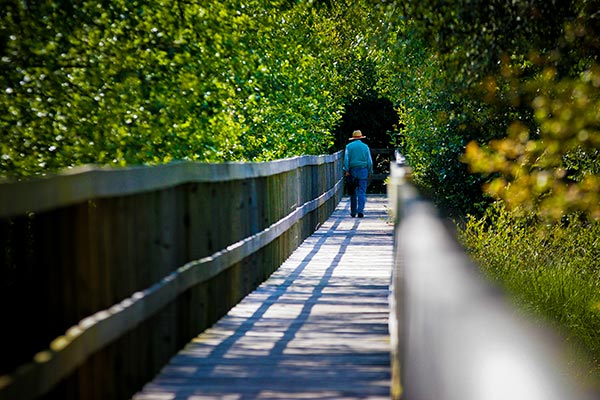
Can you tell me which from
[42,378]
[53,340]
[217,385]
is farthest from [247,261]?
[42,378]

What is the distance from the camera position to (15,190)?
4.62 metres

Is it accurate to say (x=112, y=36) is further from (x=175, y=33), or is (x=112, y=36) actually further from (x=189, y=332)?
(x=189, y=332)

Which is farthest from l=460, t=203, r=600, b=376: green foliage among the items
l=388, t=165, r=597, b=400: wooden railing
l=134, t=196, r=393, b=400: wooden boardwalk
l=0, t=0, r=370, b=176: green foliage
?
l=388, t=165, r=597, b=400: wooden railing

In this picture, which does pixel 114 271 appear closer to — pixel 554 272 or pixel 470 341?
pixel 470 341

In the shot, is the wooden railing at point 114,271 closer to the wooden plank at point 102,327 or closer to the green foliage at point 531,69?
the wooden plank at point 102,327

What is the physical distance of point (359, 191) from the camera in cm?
2922

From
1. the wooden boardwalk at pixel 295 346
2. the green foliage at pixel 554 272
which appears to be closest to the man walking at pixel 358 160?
the green foliage at pixel 554 272

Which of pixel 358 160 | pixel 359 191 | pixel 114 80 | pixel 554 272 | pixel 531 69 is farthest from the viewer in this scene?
pixel 359 191

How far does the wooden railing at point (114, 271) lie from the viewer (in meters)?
5.18

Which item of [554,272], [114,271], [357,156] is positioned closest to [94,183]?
[114,271]

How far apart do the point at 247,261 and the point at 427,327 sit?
8.98 m

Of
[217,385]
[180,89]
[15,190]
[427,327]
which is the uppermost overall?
[180,89]

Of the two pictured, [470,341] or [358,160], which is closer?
[470,341]

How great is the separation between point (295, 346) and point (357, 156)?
64.5 ft
